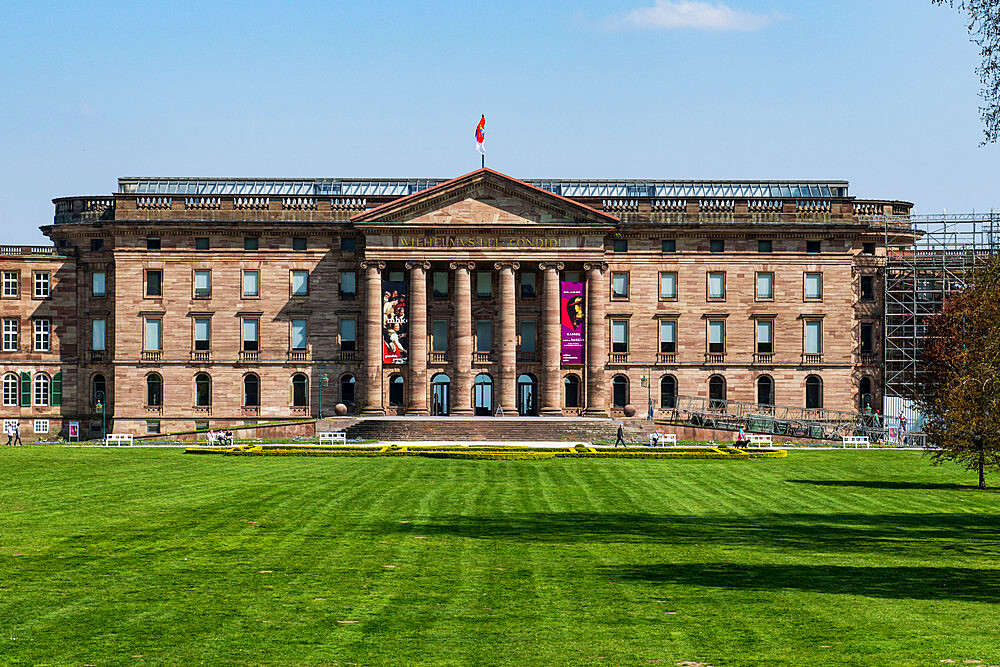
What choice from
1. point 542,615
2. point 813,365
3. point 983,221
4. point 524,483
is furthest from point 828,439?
point 542,615

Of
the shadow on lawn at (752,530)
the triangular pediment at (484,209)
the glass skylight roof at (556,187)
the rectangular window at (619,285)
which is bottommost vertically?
the shadow on lawn at (752,530)

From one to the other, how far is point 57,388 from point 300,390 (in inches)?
742

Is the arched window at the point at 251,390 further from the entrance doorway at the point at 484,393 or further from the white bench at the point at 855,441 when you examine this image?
the white bench at the point at 855,441

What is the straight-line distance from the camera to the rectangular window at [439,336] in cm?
9225

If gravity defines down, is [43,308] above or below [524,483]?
above

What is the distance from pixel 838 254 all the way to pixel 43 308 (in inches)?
2416

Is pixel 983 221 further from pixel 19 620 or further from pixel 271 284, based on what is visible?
pixel 19 620

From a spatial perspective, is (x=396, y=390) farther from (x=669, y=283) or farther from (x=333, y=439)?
(x=669, y=283)

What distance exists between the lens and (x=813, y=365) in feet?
305

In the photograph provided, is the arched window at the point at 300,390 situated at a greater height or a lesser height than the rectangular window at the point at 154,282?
lesser

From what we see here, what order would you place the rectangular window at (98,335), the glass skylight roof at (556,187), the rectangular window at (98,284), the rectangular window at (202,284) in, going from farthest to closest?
the glass skylight roof at (556,187)
the rectangular window at (98,284)
the rectangular window at (98,335)
the rectangular window at (202,284)

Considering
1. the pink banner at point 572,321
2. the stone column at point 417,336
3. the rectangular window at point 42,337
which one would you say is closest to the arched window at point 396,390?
the stone column at point 417,336

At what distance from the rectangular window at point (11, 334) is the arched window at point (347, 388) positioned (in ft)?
83.6

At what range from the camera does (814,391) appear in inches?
3674
